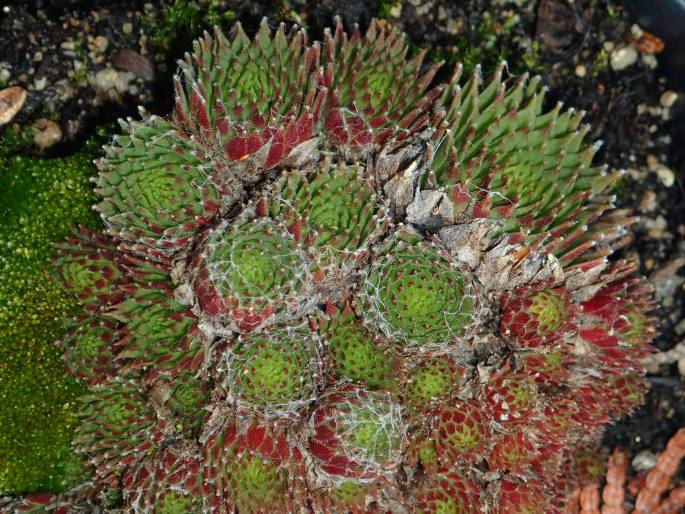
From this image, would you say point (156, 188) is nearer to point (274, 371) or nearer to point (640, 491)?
point (274, 371)

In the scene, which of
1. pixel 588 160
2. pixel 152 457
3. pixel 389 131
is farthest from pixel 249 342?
pixel 588 160

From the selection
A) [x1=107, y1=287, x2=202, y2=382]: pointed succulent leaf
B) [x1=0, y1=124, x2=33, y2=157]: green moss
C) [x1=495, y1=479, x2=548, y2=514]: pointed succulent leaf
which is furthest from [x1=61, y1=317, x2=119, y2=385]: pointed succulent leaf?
[x1=495, y1=479, x2=548, y2=514]: pointed succulent leaf

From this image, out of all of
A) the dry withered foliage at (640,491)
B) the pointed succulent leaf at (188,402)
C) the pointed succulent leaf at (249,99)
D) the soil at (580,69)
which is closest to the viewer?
the pointed succulent leaf at (249,99)

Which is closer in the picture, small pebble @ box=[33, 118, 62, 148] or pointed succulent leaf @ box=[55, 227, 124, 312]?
pointed succulent leaf @ box=[55, 227, 124, 312]

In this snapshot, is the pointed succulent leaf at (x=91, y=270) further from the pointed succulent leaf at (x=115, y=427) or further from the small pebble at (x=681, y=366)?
the small pebble at (x=681, y=366)

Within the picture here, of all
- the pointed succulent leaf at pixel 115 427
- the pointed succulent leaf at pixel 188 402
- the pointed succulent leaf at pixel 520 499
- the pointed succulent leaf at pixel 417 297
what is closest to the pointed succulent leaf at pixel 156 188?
the pointed succulent leaf at pixel 188 402

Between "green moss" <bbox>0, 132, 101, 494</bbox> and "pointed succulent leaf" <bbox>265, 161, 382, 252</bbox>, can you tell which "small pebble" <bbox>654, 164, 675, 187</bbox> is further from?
"green moss" <bbox>0, 132, 101, 494</bbox>

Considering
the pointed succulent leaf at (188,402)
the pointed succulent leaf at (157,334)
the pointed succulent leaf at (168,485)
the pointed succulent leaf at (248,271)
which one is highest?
the pointed succulent leaf at (248,271)
